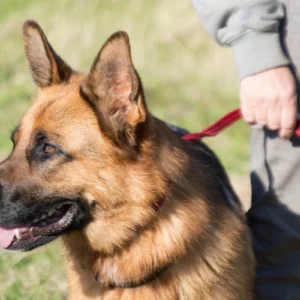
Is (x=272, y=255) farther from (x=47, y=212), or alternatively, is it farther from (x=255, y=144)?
(x=47, y=212)

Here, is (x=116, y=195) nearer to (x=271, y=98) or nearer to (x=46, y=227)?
(x=46, y=227)

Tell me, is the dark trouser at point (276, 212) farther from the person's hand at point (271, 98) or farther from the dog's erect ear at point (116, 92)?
the dog's erect ear at point (116, 92)

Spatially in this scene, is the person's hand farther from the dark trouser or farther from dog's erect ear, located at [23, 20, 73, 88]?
dog's erect ear, located at [23, 20, 73, 88]

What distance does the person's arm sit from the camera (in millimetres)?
2637

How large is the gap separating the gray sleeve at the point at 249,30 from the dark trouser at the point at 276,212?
0.61 ft

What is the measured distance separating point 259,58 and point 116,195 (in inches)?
31.1

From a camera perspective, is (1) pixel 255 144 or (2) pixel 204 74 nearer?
(1) pixel 255 144

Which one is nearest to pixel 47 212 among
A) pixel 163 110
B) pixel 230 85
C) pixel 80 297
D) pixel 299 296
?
pixel 80 297

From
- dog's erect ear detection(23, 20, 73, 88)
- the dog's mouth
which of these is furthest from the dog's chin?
dog's erect ear detection(23, 20, 73, 88)

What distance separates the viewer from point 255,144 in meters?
3.21

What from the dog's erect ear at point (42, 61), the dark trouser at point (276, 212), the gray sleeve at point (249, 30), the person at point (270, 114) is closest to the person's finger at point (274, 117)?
the person at point (270, 114)

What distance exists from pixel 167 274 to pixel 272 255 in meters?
0.70

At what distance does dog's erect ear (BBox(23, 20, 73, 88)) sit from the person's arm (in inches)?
29.6

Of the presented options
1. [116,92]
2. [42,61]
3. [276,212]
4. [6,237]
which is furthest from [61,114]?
[276,212]
